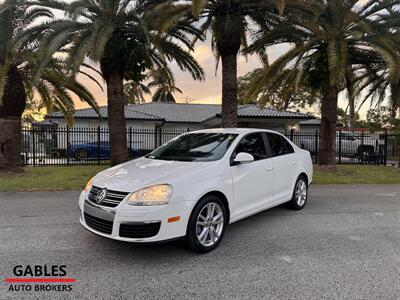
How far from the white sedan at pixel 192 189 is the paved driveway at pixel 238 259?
361 mm

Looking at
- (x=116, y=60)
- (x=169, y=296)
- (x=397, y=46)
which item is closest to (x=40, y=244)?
(x=169, y=296)

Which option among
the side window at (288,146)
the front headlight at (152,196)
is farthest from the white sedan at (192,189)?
the side window at (288,146)

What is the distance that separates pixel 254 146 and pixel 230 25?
6196mm

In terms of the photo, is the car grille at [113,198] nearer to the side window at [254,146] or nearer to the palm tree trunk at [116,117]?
the side window at [254,146]

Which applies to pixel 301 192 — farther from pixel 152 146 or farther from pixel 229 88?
pixel 152 146

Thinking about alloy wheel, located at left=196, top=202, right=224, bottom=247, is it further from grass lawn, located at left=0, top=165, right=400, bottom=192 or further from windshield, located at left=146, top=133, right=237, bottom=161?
grass lawn, located at left=0, top=165, right=400, bottom=192

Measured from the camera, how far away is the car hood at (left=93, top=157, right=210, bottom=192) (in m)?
3.50

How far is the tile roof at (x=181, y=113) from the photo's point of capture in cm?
2077

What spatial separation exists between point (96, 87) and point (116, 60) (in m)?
3.20

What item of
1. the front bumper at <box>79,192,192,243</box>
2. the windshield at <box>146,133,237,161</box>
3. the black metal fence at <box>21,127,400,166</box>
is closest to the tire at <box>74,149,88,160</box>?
the black metal fence at <box>21,127,400,166</box>

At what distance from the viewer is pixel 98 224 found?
11.6 feet

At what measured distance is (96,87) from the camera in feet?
41.2

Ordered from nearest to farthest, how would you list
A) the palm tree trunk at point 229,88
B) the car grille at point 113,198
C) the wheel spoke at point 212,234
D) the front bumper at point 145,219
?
the front bumper at point 145,219
the car grille at point 113,198
the wheel spoke at point 212,234
the palm tree trunk at point 229,88

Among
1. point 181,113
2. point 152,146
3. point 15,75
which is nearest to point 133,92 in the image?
point 181,113
